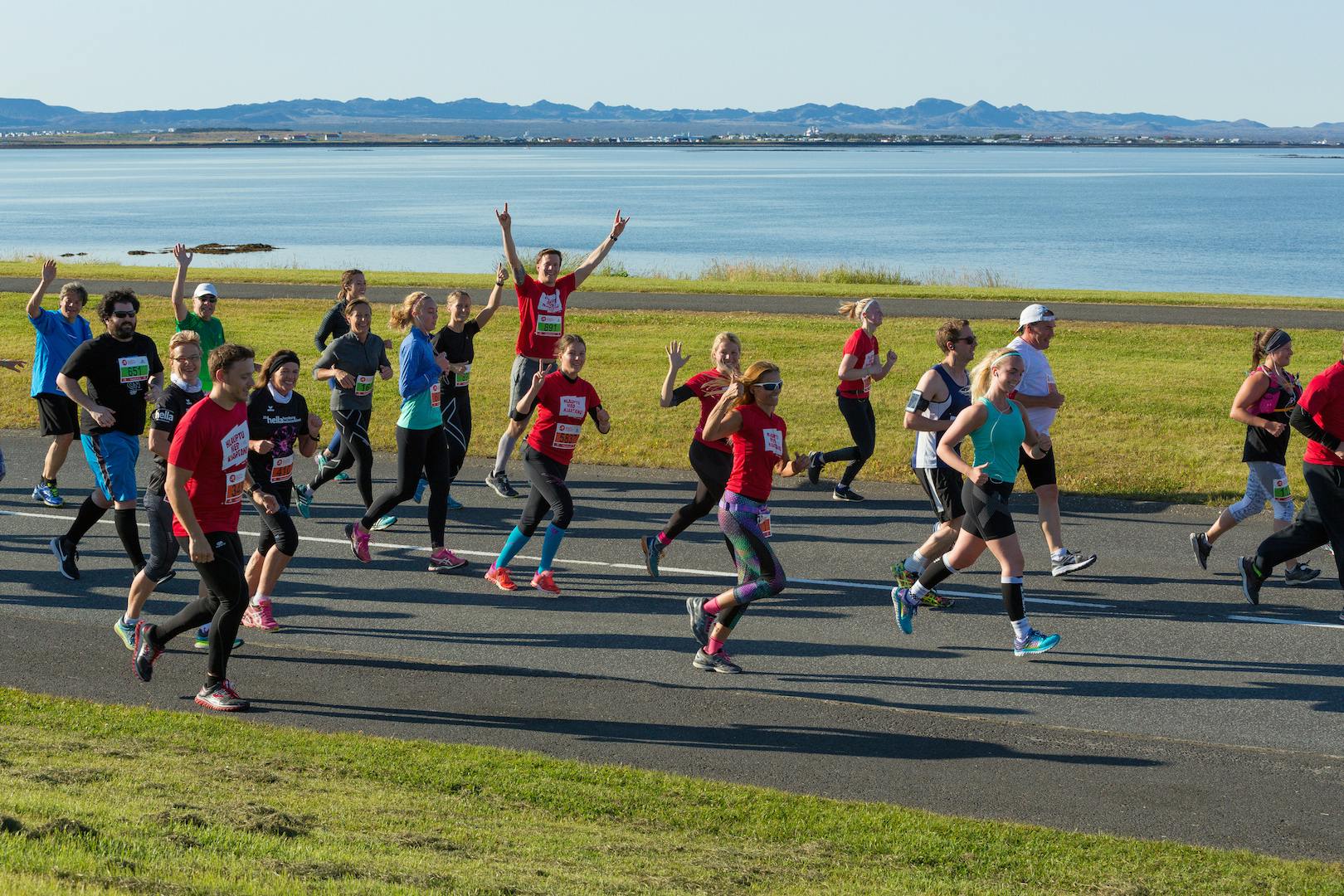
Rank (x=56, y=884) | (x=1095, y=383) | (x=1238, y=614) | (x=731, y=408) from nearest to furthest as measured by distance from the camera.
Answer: (x=56, y=884) < (x=731, y=408) < (x=1238, y=614) < (x=1095, y=383)

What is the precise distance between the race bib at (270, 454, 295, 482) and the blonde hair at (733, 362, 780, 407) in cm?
310

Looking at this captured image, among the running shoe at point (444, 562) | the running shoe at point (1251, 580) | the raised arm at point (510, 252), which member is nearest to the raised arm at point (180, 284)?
the raised arm at point (510, 252)

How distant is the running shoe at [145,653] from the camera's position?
851 centimetres

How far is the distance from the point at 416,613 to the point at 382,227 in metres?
78.8

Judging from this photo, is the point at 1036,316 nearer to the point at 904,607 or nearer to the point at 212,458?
the point at 904,607

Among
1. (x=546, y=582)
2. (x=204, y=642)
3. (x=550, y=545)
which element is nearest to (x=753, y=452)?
(x=550, y=545)

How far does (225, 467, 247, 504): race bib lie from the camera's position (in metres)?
8.01

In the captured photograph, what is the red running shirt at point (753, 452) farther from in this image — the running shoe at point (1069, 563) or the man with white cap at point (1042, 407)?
the running shoe at point (1069, 563)

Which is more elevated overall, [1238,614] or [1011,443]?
[1011,443]

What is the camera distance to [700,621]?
916 centimetres

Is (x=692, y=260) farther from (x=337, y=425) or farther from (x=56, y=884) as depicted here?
(x=56, y=884)

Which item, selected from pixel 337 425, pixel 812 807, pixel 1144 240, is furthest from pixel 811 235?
pixel 812 807

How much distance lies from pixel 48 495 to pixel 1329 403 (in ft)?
37.1

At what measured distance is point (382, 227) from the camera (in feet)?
283
